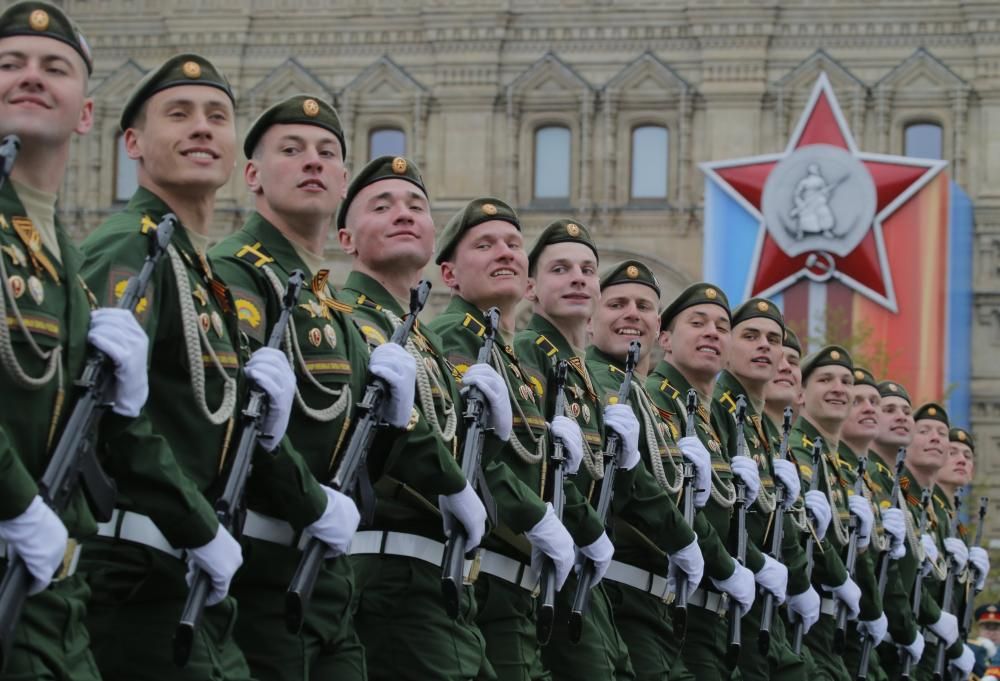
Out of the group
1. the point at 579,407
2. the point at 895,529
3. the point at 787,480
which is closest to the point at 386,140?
the point at 895,529

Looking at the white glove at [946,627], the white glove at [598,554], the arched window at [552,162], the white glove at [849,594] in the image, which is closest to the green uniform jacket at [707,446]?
the white glove at [598,554]

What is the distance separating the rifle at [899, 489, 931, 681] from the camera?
39.0 feet

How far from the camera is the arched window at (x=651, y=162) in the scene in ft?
121

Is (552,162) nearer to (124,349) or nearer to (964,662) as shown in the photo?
(964,662)

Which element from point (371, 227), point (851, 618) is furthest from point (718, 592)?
point (371, 227)

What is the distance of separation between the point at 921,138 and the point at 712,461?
2852 centimetres

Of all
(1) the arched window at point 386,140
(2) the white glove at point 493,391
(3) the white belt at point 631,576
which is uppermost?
(1) the arched window at point 386,140

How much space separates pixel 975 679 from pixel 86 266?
988cm

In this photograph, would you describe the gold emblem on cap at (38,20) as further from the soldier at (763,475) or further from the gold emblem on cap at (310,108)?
the soldier at (763,475)

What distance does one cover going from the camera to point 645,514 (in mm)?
7945

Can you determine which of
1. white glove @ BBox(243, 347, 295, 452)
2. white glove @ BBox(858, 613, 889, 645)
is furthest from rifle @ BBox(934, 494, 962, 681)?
white glove @ BBox(243, 347, 295, 452)

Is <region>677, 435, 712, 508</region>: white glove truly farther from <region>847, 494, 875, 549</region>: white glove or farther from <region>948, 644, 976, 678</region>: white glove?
<region>948, 644, 976, 678</region>: white glove

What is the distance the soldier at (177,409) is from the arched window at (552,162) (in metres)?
31.7

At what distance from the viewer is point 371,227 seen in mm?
6641
